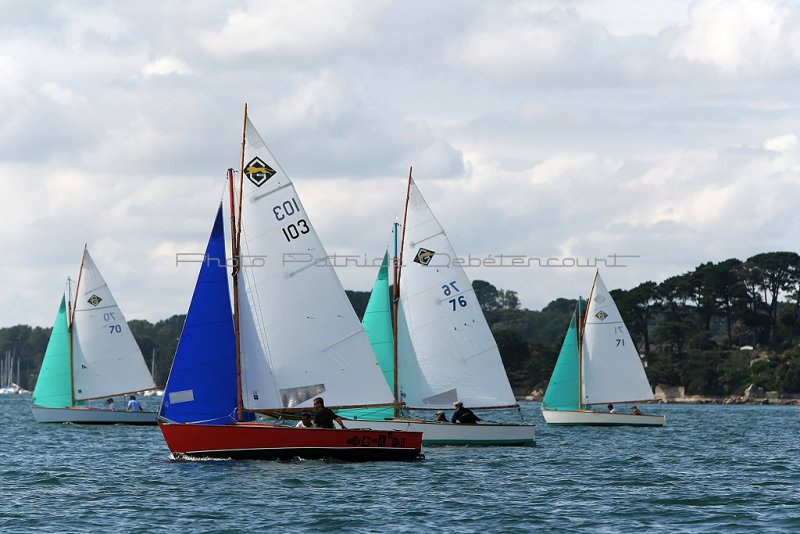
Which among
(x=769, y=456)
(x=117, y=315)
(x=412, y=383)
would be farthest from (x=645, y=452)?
(x=117, y=315)

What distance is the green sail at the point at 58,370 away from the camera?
220ft

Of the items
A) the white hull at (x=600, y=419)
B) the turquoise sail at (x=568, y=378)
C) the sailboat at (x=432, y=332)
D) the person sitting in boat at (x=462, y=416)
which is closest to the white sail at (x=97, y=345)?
the turquoise sail at (x=568, y=378)

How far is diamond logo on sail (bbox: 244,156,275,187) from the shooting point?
36.0 m

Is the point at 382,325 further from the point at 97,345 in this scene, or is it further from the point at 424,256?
the point at 97,345

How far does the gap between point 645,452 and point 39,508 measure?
24.7 m

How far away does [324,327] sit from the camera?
1451 inches

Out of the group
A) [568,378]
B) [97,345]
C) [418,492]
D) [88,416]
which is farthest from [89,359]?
[418,492]

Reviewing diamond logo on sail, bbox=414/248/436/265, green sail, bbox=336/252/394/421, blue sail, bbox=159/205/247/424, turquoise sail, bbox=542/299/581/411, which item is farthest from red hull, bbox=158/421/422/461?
turquoise sail, bbox=542/299/581/411

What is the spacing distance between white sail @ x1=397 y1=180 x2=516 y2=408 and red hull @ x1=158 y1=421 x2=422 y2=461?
10452mm

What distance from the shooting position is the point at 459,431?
45.4m

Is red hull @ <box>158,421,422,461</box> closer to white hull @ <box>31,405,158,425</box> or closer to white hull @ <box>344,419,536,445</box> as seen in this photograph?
white hull @ <box>344,419,536,445</box>

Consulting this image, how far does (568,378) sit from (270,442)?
36.9 m

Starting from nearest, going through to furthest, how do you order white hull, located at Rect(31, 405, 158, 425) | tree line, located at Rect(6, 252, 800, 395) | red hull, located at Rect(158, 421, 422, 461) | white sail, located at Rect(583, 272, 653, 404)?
red hull, located at Rect(158, 421, 422, 461) → white hull, located at Rect(31, 405, 158, 425) → white sail, located at Rect(583, 272, 653, 404) → tree line, located at Rect(6, 252, 800, 395)

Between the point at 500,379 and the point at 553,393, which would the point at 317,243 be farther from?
the point at 553,393
